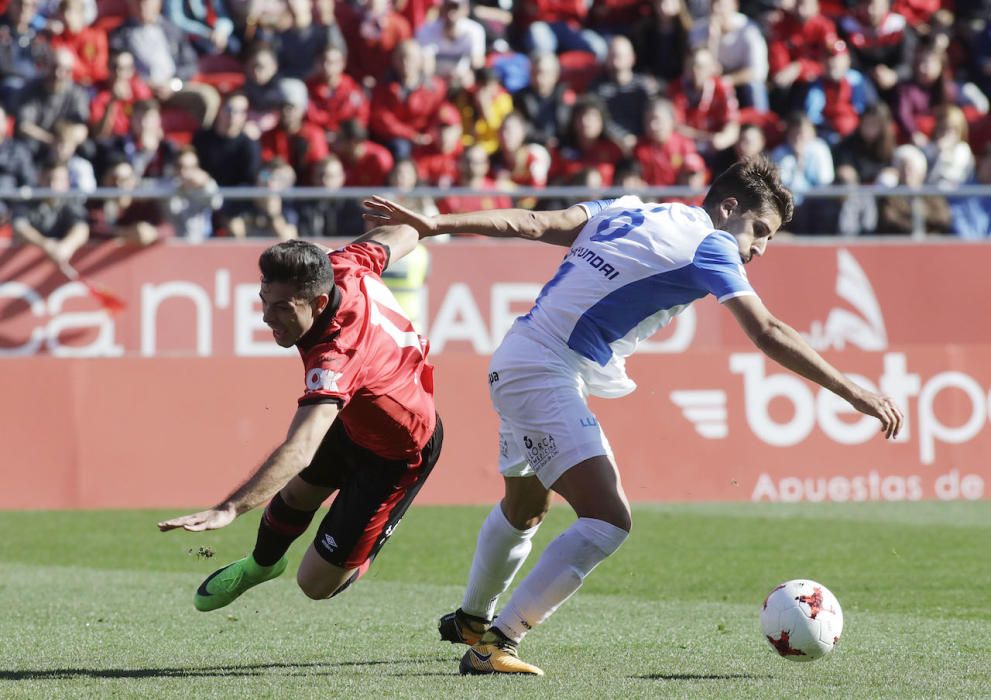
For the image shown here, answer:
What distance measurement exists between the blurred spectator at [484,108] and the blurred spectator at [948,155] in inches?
182

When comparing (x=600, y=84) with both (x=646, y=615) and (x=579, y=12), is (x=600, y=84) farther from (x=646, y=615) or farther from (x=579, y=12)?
(x=646, y=615)

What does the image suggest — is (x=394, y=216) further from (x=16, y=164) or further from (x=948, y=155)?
(x=948, y=155)

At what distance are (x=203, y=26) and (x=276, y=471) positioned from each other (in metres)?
13.1

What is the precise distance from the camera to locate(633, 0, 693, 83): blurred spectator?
57.9ft

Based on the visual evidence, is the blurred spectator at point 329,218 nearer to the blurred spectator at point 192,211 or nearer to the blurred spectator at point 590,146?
the blurred spectator at point 192,211

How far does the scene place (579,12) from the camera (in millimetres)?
18469

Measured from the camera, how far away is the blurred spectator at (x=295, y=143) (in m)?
15.3

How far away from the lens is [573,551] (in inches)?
237

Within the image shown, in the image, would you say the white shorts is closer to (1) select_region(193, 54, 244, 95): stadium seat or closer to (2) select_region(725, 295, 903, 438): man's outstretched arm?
(2) select_region(725, 295, 903, 438): man's outstretched arm

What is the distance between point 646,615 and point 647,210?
8.31 feet

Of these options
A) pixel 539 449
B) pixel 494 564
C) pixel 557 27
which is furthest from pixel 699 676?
pixel 557 27

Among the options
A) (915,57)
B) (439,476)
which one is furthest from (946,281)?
(439,476)

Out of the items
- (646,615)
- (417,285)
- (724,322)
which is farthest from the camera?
(724,322)

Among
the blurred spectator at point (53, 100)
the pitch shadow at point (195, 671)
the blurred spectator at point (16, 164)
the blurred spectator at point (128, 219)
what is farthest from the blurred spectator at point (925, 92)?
the pitch shadow at point (195, 671)
